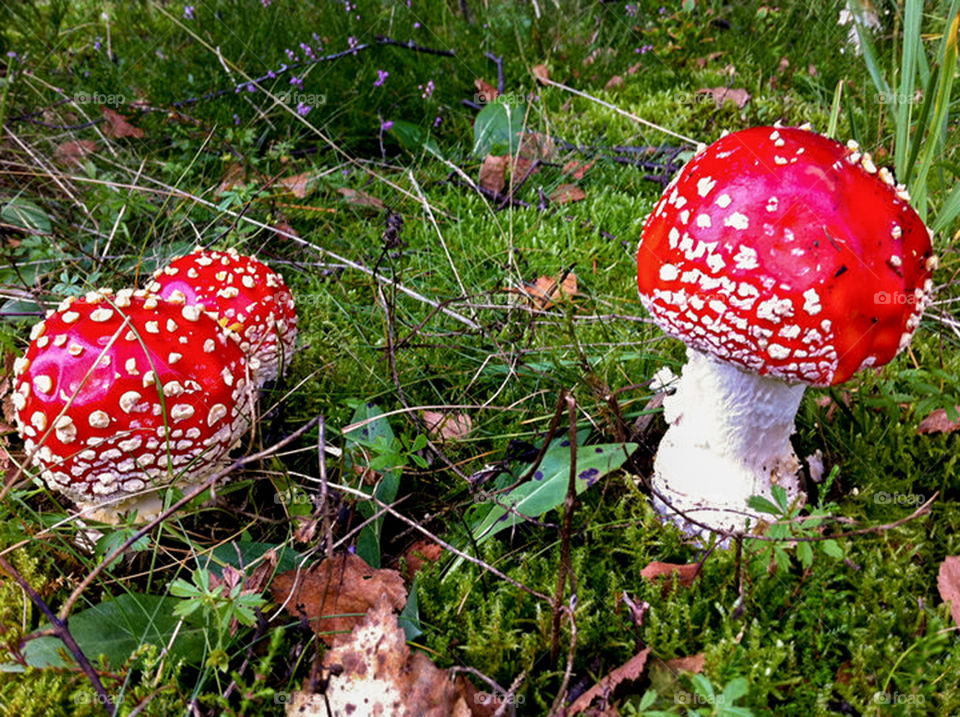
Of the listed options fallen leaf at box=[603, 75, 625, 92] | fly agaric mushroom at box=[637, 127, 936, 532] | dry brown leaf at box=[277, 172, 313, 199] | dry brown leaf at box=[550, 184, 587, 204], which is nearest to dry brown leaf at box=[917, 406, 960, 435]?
fly agaric mushroom at box=[637, 127, 936, 532]

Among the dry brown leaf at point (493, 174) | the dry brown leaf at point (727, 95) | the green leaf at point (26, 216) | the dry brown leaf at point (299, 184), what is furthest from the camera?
the dry brown leaf at point (727, 95)

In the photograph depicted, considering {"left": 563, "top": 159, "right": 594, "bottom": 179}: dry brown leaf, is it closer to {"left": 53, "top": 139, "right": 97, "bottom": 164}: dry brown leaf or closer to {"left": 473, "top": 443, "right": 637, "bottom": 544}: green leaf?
{"left": 473, "top": 443, "right": 637, "bottom": 544}: green leaf

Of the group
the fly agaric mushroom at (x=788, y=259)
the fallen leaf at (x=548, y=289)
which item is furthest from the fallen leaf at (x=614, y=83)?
the fly agaric mushroom at (x=788, y=259)

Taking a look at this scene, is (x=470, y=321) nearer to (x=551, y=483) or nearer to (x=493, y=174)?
(x=551, y=483)

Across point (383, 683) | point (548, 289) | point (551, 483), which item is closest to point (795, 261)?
point (551, 483)

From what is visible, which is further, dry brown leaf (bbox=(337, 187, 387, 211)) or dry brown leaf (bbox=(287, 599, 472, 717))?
dry brown leaf (bbox=(337, 187, 387, 211))

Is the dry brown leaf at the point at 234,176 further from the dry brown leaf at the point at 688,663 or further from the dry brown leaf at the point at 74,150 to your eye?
the dry brown leaf at the point at 688,663
